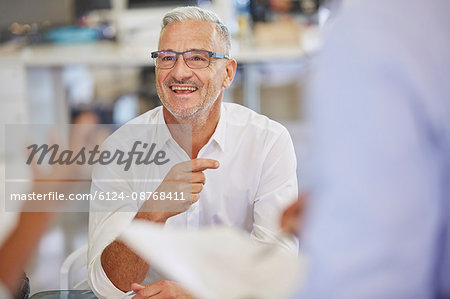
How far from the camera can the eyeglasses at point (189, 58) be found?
1.04 m

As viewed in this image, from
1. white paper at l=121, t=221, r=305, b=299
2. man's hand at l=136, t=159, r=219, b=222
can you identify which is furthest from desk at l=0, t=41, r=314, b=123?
white paper at l=121, t=221, r=305, b=299

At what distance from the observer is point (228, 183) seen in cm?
115

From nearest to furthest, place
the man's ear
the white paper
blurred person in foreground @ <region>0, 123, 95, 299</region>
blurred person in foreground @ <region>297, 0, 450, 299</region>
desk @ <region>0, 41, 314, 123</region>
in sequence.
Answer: blurred person in foreground @ <region>297, 0, 450, 299</region> < the white paper < blurred person in foreground @ <region>0, 123, 95, 299</region> < the man's ear < desk @ <region>0, 41, 314, 123</region>

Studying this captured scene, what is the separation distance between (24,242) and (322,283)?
→ 0.45 meters

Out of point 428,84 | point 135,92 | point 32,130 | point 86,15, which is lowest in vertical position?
point 135,92

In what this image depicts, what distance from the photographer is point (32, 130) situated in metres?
1.09

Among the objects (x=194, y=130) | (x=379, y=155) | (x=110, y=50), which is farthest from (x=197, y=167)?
(x=110, y=50)

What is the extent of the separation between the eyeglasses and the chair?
1.52ft

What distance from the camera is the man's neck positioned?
1.10 metres

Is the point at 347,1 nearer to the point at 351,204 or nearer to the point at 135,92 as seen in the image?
the point at 351,204

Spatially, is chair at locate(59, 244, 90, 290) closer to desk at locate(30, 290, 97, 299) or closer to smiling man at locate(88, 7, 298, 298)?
desk at locate(30, 290, 97, 299)

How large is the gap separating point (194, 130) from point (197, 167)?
0.41 feet

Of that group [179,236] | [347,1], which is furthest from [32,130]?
[347,1]

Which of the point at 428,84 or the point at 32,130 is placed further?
the point at 32,130
